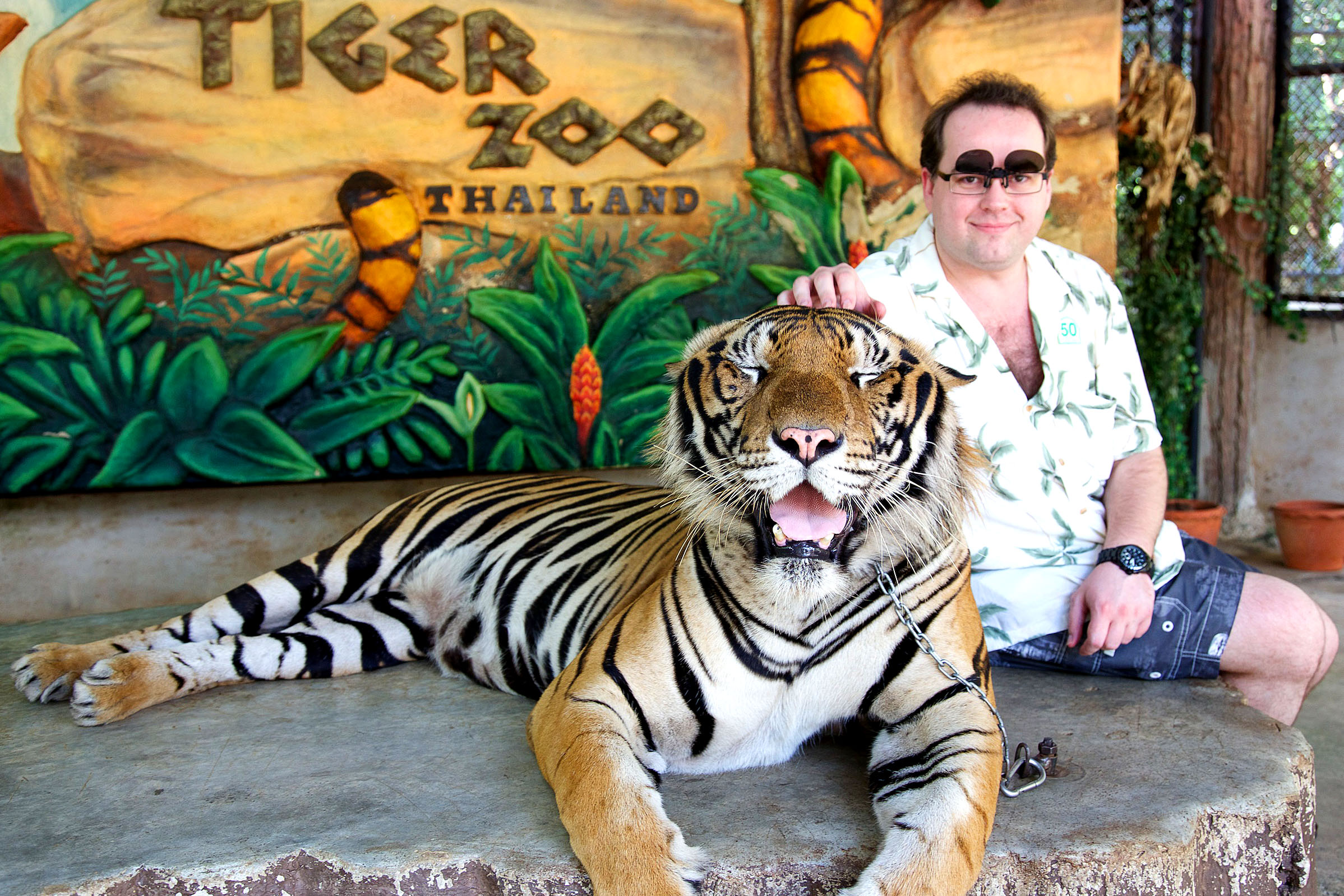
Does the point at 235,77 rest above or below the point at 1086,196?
above

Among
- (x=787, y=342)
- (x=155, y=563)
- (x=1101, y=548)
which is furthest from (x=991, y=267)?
(x=155, y=563)

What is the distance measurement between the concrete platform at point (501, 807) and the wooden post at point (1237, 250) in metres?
3.86

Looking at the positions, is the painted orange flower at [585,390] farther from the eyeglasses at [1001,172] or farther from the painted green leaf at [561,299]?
the eyeglasses at [1001,172]

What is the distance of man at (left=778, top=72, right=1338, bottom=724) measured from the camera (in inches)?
96.9

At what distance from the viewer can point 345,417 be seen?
12.6 ft

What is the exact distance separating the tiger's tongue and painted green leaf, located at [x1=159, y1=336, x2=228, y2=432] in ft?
8.67

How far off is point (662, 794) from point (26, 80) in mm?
3311

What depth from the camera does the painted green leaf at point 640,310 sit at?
4109mm

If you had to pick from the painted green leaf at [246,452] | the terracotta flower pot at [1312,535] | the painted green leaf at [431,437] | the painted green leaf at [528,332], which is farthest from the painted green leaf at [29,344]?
the terracotta flower pot at [1312,535]

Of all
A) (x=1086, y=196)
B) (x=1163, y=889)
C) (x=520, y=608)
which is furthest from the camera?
(x=1086, y=196)

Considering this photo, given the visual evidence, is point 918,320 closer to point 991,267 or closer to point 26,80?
point 991,267

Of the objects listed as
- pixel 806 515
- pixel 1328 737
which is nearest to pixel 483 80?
pixel 806 515

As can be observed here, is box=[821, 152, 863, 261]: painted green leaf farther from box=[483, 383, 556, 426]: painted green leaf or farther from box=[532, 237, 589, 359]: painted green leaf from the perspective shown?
box=[483, 383, 556, 426]: painted green leaf

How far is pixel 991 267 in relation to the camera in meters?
2.55
